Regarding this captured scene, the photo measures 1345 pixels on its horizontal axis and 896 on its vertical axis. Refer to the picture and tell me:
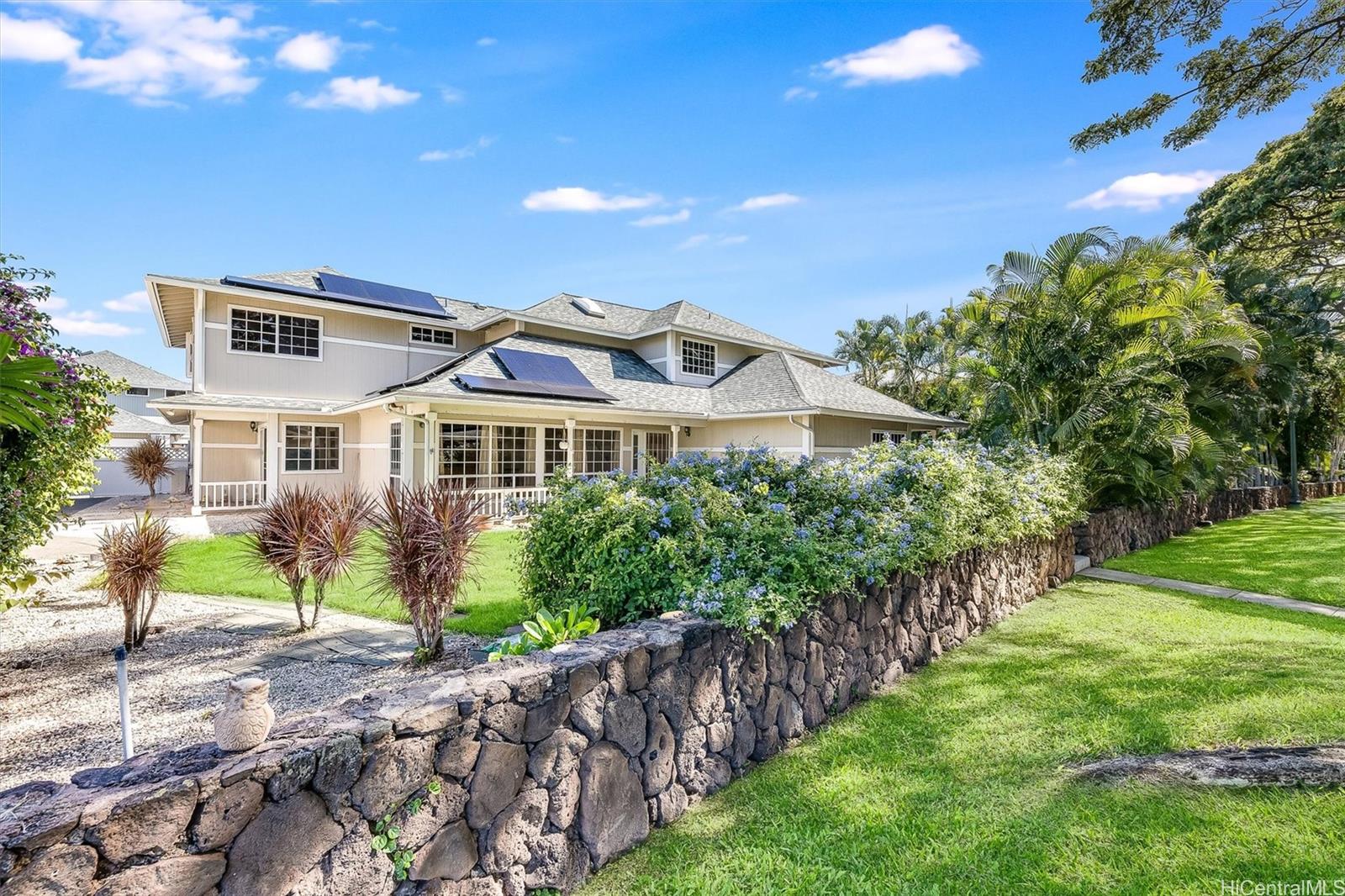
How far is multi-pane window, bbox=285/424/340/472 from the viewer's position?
1577 centimetres

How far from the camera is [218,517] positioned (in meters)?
14.0

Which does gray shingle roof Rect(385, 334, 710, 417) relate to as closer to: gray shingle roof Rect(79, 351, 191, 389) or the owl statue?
the owl statue

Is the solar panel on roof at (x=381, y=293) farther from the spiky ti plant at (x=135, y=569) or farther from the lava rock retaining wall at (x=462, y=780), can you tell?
the lava rock retaining wall at (x=462, y=780)

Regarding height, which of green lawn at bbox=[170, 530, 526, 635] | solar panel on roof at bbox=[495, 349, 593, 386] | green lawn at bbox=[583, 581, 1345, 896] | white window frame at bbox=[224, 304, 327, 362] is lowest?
green lawn at bbox=[583, 581, 1345, 896]

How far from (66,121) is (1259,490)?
30763mm

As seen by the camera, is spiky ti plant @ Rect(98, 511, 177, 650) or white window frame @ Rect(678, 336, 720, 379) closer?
spiky ti plant @ Rect(98, 511, 177, 650)

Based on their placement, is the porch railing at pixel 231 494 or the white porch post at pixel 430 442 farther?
the porch railing at pixel 231 494

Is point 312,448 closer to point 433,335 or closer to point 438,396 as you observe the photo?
point 433,335

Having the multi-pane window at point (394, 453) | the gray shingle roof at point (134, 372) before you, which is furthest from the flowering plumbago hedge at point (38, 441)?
the gray shingle roof at point (134, 372)

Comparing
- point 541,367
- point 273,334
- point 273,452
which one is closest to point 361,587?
point 541,367

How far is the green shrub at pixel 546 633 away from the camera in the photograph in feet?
11.9

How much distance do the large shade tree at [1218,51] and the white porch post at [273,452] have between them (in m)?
17.4

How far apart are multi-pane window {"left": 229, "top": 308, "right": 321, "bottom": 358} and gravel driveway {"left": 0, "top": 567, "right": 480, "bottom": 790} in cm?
981

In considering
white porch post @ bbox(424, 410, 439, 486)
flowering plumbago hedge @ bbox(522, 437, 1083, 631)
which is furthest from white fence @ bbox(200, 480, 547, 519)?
flowering plumbago hedge @ bbox(522, 437, 1083, 631)
